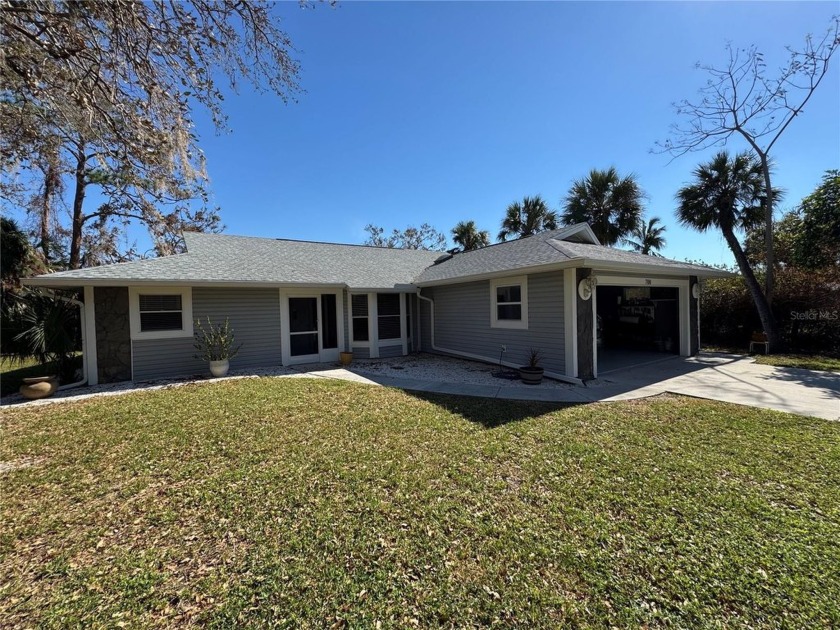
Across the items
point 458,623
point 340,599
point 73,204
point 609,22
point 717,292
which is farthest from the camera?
point 73,204

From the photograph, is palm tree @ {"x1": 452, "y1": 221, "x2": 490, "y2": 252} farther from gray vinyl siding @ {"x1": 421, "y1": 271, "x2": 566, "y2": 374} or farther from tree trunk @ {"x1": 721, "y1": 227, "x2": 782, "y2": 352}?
tree trunk @ {"x1": 721, "y1": 227, "x2": 782, "y2": 352}

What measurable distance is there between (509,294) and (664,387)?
407cm

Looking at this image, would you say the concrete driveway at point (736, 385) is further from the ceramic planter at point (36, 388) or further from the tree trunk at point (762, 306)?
the ceramic planter at point (36, 388)

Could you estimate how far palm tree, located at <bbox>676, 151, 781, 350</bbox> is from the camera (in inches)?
482

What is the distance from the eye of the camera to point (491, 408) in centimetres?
618

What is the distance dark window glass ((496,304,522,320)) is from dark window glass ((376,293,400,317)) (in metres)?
3.97

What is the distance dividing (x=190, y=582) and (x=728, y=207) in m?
17.3

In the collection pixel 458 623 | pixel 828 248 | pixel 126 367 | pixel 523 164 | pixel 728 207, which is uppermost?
pixel 523 164

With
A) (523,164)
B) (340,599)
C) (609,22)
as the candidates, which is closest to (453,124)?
(523,164)

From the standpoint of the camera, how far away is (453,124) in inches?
507

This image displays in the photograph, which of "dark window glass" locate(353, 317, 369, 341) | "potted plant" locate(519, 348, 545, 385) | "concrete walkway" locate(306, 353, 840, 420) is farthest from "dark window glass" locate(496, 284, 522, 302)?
"dark window glass" locate(353, 317, 369, 341)

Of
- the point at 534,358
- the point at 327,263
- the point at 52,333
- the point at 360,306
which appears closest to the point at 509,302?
the point at 534,358

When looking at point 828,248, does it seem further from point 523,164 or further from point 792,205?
point 523,164

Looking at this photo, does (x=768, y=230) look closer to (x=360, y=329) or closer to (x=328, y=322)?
(x=360, y=329)
